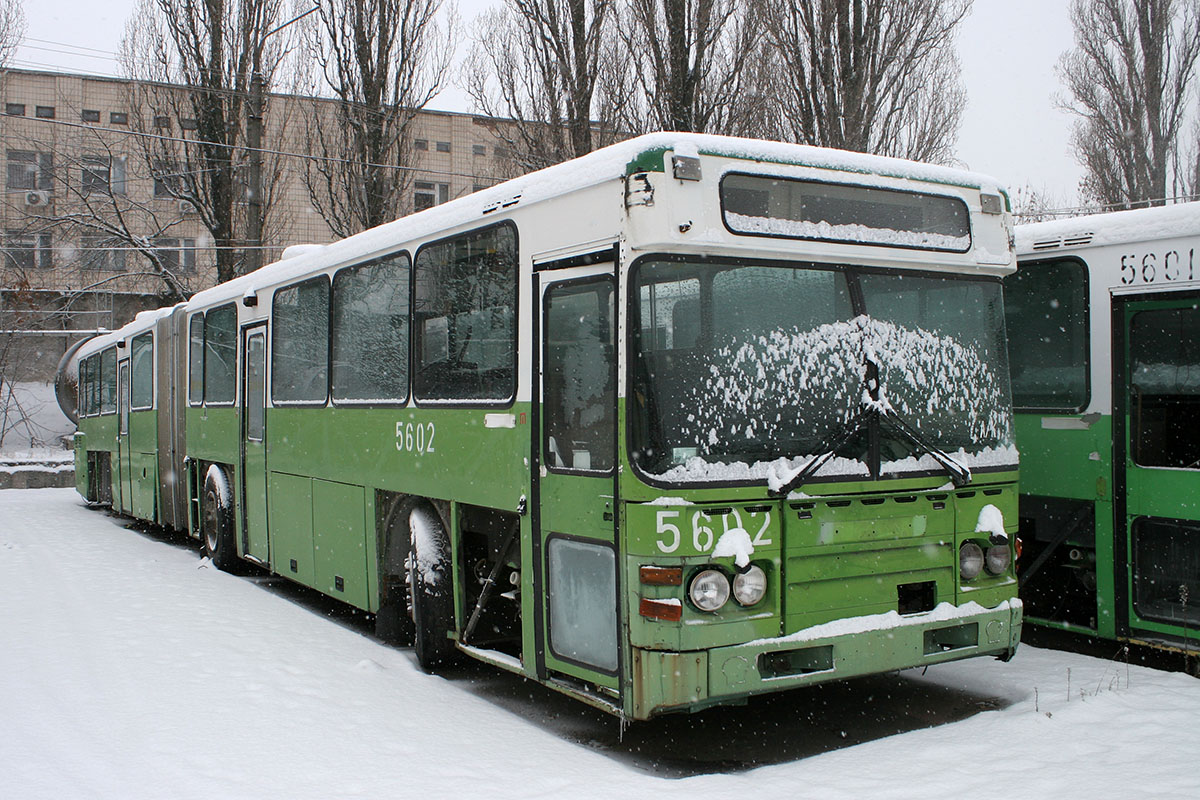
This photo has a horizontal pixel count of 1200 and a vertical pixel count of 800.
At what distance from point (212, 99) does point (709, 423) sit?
22937mm

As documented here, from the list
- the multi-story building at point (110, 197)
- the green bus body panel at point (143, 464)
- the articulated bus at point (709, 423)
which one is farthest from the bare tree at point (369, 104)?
the articulated bus at point (709, 423)

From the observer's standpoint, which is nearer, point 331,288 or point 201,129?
point 331,288

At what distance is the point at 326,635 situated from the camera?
8.41 m

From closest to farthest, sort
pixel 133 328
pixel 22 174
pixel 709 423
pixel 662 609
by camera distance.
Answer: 1. pixel 662 609
2. pixel 709 423
3. pixel 133 328
4. pixel 22 174

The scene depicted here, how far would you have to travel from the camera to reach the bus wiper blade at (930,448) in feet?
18.5

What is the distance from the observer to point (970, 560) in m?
5.98

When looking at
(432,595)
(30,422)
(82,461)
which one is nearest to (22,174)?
(30,422)

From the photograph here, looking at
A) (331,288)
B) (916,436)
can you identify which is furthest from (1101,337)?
(331,288)

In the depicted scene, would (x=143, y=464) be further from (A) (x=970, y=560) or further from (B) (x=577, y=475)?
(A) (x=970, y=560)

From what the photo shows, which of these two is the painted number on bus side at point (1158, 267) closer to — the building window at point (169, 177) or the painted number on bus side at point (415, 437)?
the painted number on bus side at point (415, 437)

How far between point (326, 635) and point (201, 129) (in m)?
20.0

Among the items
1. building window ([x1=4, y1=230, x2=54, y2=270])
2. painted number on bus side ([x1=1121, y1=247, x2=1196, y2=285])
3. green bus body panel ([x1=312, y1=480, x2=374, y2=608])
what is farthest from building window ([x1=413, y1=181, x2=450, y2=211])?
painted number on bus side ([x1=1121, y1=247, x2=1196, y2=285])

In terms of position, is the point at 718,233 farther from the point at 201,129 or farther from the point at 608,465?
the point at 201,129

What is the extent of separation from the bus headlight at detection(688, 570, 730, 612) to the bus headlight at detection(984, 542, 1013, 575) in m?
1.71
